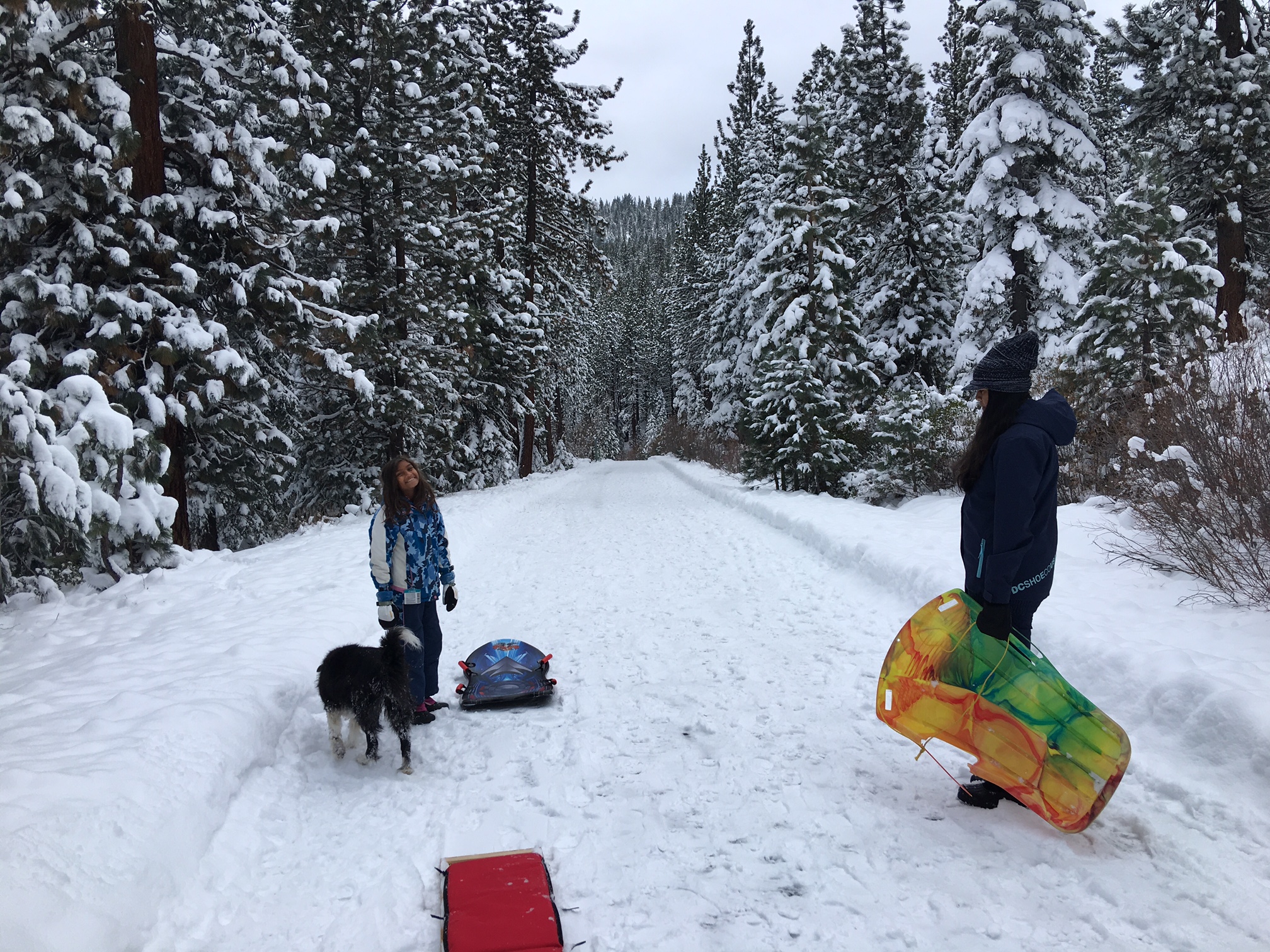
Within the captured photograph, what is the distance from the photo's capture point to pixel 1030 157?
16344mm

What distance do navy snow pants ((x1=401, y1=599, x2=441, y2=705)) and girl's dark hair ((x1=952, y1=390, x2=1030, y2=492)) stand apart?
154 inches

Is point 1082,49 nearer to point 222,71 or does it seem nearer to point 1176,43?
point 1176,43

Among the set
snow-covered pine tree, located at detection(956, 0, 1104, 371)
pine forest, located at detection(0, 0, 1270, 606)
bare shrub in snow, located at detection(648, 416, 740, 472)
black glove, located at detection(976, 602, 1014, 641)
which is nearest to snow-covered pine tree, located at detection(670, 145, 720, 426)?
bare shrub in snow, located at detection(648, 416, 740, 472)

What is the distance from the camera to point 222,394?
945 cm

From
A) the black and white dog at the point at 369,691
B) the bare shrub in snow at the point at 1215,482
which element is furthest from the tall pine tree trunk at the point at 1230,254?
the black and white dog at the point at 369,691

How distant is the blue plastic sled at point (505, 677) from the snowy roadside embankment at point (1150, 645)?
401 centimetres

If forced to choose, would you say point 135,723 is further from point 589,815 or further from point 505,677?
point 589,815

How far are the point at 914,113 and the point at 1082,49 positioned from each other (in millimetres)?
7149

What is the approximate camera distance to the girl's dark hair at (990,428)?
365cm

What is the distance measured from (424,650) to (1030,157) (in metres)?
18.3

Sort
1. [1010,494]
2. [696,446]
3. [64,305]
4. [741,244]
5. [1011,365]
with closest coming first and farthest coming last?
[1010,494], [1011,365], [64,305], [741,244], [696,446]

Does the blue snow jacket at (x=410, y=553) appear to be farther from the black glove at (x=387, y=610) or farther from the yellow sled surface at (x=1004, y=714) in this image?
the yellow sled surface at (x=1004, y=714)

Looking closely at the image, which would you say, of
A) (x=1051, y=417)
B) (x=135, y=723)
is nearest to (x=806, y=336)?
(x=1051, y=417)

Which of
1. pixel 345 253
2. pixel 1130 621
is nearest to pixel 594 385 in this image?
pixel 345 253
